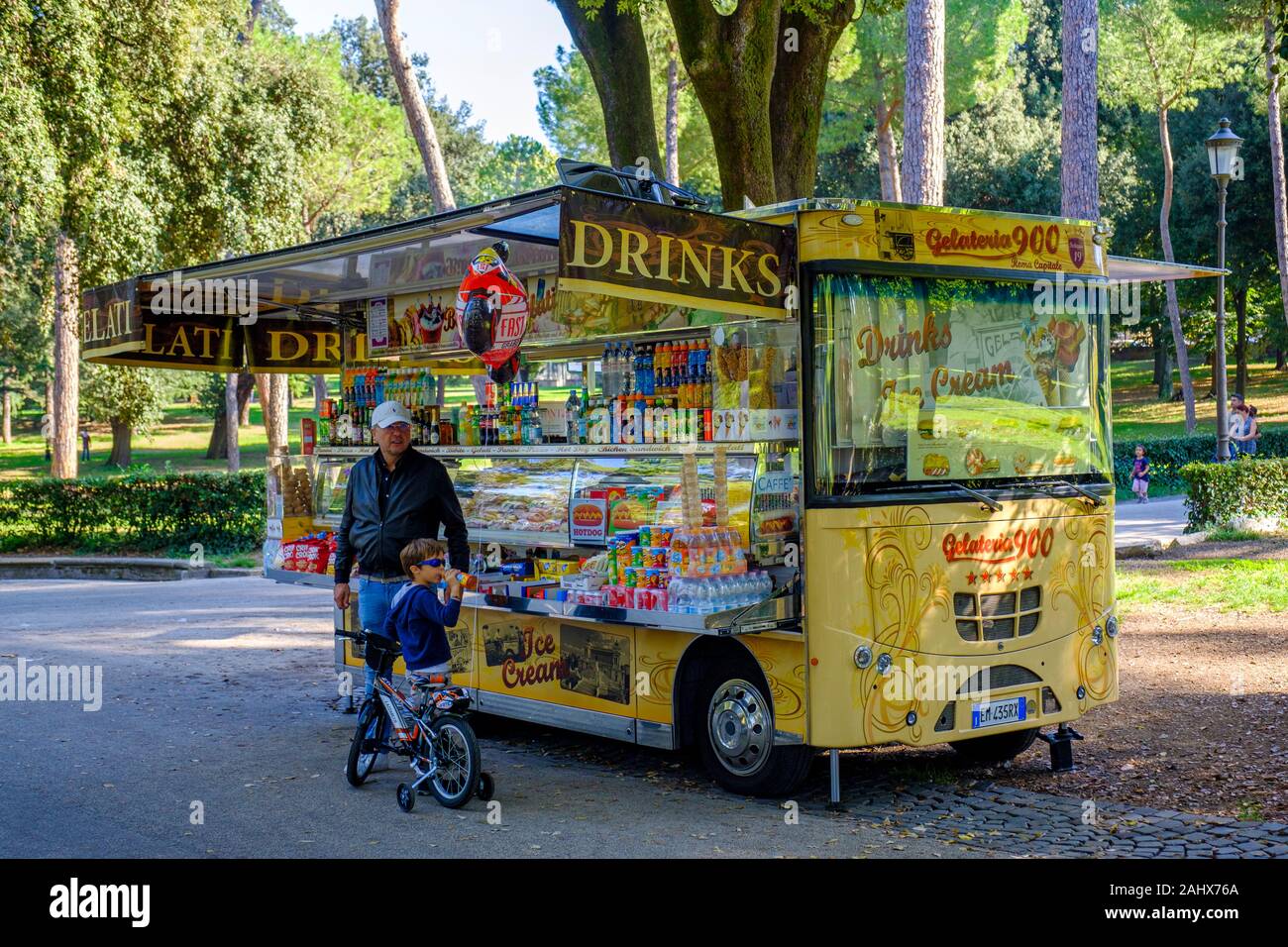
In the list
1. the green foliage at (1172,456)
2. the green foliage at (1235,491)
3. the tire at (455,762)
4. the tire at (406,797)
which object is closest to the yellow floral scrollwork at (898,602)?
the tire at (455,762)

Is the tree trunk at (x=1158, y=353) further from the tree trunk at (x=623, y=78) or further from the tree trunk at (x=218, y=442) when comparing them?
the tree trunk at (x=623, y=78)

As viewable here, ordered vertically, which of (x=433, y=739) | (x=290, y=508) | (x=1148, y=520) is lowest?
(x=433, y=739)

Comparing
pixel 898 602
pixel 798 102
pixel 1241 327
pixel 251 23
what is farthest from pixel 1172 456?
pixel 898 602

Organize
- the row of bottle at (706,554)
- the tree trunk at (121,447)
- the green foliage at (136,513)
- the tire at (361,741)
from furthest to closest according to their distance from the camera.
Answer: the tree trunk at (121,447)
the green foliage at (136,513)
the tire at (361,741)
the row of bottle at (706,554)

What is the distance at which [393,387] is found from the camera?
10258mm

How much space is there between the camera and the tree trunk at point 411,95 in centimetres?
1934

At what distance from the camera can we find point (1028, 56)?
50.7m

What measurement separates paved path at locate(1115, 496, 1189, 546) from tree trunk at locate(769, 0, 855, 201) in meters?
8.17

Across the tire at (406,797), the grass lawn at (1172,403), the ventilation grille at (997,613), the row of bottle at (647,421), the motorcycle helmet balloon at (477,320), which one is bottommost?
the tire at (406,797)

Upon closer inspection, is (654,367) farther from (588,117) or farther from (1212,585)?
(588,117)

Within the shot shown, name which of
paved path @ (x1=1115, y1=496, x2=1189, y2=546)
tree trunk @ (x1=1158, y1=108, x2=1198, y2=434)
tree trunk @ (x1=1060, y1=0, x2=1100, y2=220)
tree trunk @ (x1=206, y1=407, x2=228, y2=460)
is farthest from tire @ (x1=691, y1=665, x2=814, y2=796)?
tree trunk @ (x1=206, y1=407, x2=228, y2=460)

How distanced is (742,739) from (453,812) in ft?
5.25

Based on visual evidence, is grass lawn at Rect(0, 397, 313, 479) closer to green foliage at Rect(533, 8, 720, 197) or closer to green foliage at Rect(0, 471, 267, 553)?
green foliage at Rect(533, 8, 720, 197)

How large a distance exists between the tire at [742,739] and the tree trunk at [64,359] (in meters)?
20.2
